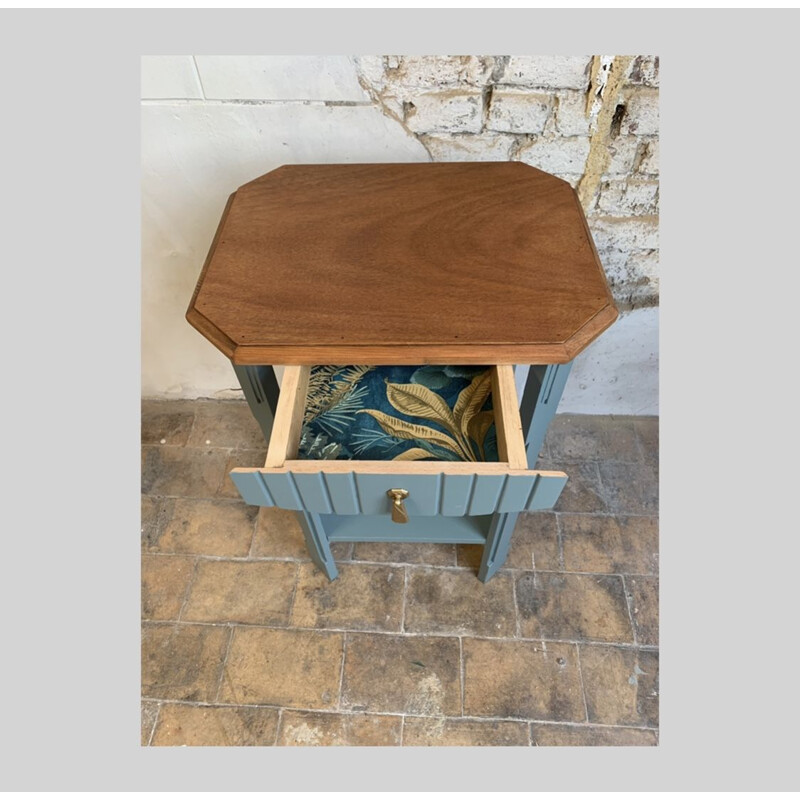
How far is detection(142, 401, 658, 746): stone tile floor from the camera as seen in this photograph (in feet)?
4.07

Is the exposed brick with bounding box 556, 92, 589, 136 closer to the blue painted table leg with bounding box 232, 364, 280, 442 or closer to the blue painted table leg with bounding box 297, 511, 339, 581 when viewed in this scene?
the blue painted table leg with bounding box 232, 364, 280, 442

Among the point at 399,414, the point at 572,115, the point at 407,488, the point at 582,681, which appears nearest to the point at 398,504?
the point at 407,488

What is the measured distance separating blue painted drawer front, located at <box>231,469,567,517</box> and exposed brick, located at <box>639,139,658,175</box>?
29.9 inches

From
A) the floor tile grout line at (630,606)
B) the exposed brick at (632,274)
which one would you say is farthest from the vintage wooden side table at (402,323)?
the floor tile grout line at (630,606)

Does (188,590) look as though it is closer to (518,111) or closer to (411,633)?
(411,633)

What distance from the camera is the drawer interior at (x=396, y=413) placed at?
956 mm

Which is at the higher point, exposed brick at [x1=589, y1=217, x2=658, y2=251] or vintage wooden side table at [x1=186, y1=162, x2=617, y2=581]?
exposed brick at [x1=589, y1=217, x2=658, y2=251]

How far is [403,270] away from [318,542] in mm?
635

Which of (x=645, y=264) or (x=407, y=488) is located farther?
(x=645, y=264)

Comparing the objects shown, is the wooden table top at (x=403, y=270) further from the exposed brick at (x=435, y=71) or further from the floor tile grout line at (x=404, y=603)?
the floor tile grout line at (x=404, y=603)

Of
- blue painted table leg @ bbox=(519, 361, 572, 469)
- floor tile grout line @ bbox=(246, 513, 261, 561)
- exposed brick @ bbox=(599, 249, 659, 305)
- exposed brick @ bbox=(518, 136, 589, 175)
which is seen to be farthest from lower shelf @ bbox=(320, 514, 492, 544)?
exposed brick @ bbox=(518, 136, 589, 175)

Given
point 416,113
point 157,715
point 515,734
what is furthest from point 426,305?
point 157,715

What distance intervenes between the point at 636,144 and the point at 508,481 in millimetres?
794

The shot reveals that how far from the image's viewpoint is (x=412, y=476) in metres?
0.84
